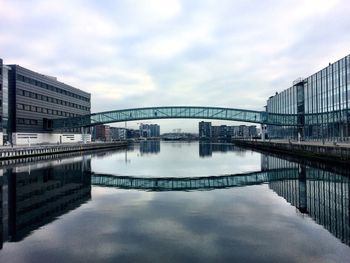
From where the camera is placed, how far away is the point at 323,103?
6906cm

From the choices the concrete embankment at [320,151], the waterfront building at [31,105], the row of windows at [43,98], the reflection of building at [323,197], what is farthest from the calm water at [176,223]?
the row of windows at [43,98]

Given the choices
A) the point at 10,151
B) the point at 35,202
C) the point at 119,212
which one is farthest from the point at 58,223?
the point at 10,151

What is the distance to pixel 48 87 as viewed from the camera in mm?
86938

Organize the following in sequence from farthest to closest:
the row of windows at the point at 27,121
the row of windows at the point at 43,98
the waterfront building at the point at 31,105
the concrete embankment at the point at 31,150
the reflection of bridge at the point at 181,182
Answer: the row of windows at the point at 43,98
the row of windows at the point at 27,121
the waterfront building at the point at 31,105
the concrete embankment at the point at 31,150
the reflection of bridge at the point at 181,182

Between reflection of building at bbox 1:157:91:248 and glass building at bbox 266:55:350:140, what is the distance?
43347 mm

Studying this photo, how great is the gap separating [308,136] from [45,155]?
6226 centimetres

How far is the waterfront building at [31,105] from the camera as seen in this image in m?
70.3

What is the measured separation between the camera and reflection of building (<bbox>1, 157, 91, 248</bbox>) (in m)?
13.2

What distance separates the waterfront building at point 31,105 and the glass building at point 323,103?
211 feet

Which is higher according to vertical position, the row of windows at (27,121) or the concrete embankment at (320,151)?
the row of windows at (27,121)

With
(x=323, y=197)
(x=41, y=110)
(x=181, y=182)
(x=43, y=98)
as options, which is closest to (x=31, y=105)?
(x=41, y=110)

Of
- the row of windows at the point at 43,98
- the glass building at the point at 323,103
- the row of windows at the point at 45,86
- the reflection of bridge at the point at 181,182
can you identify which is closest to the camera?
the reflection of bridge at the point at 181,182

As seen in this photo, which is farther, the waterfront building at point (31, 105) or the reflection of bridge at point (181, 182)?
the waterfront building at point (31, 105)

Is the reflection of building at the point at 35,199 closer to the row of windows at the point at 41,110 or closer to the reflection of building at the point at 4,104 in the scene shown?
the reflection of building at the point at 4,104
